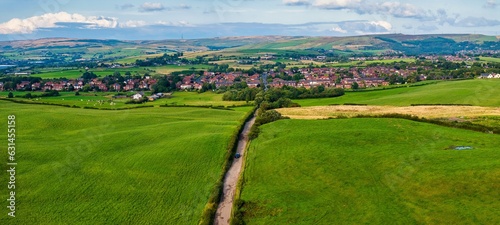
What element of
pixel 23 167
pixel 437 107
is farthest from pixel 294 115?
pixel 23 167

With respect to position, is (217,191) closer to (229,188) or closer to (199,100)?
(229,188)

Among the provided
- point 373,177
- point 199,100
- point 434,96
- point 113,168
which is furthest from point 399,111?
point 199,100

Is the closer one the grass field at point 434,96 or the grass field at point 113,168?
the grass field at point 113,168

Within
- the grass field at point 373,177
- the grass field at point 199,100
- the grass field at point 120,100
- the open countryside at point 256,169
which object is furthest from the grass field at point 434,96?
the grass field at point 373,177

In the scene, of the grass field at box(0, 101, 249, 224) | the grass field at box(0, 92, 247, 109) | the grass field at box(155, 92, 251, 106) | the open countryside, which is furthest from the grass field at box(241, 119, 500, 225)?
the grass field at box(0, 92, 247, 109)

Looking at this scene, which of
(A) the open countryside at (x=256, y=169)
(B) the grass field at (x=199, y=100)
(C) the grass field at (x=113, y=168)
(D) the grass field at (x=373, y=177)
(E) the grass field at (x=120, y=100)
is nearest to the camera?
(D) the grass field at (x=373, y=177)

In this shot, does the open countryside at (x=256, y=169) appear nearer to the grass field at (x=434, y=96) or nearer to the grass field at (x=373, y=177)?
the grass field at (x=373, y=177)
